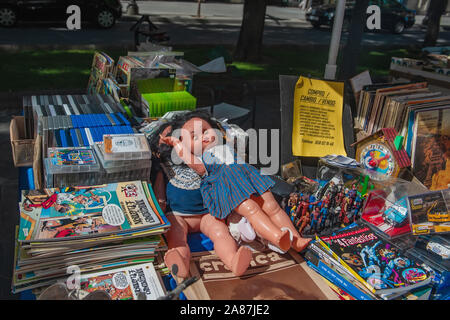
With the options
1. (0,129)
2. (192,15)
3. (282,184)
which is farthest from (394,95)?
(192,15)

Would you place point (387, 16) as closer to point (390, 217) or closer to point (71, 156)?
point (390, 217)

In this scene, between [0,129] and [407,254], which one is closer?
[407,254]

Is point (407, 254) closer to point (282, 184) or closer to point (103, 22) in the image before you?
point (282, 184)

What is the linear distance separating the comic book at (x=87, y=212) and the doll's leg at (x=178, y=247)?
6.6 inches

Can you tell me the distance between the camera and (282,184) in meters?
2.93

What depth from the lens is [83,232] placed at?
6.36 feet

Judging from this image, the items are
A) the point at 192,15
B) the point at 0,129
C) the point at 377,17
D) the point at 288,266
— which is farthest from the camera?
the point at 192,15

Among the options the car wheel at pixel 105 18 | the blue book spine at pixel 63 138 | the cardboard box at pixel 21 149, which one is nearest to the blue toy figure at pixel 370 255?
the blue book spine at pixel 63 138

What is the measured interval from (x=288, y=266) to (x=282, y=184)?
751 millimetres

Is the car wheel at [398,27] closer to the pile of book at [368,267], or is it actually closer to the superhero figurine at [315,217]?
the superhero figurine at [315,217]

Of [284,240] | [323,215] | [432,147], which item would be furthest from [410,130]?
[284,240]

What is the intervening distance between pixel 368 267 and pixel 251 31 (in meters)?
8.15

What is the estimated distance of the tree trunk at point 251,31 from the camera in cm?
912

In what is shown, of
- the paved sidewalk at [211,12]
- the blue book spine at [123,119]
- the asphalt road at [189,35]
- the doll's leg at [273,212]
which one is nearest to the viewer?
the doll's leg at [273,212]
